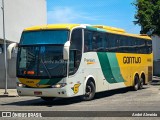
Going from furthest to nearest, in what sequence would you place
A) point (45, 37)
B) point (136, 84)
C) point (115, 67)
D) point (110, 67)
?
1. point (136, 84)
2. point (115, 67)
3. point (110, 67)
4. point (45, 37)

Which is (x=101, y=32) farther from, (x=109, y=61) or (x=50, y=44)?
(x=50, y=44)

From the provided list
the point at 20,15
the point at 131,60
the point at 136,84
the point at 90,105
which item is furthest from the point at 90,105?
the point at 20,15

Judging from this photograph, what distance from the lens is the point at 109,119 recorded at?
1124 cm

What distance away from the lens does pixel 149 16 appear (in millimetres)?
33469

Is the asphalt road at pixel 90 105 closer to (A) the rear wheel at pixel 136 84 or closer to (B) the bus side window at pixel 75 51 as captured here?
(B) the bus side window at pixel 75 51

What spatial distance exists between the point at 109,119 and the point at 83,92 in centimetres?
676

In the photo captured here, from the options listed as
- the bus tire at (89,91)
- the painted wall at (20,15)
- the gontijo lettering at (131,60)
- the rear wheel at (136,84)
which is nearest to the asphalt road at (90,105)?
the bus tire at (89,91)

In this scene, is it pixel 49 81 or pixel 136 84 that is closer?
pixel 49 81

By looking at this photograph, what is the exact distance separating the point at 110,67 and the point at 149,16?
542 inches

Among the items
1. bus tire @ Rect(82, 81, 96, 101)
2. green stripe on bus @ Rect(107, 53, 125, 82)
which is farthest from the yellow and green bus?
green stripe on bus @ Rect(107, 53, 125, 82)

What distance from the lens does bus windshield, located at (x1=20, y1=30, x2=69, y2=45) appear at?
16.9 metres

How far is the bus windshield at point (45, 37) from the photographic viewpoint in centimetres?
1686

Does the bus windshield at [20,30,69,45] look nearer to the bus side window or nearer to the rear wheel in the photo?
the bus side window

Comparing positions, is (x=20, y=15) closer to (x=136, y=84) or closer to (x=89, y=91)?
A: (x=136, y=84)
